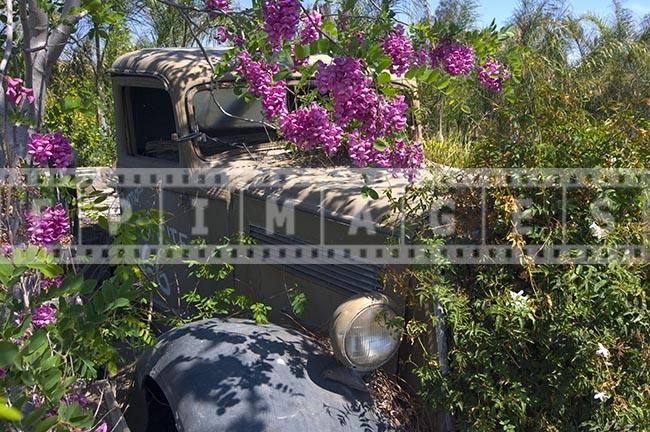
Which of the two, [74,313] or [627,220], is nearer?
[74,313]

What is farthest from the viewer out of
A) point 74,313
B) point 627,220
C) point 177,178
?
point 177,178

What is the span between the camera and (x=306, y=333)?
288 centimetres

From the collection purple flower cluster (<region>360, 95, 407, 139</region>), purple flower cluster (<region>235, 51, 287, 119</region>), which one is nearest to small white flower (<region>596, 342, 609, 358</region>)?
purple flower cluster (<region>360, 95, 407, 139</region>)

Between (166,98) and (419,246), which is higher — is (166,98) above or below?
above

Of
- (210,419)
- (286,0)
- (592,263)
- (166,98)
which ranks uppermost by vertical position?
(286,0)

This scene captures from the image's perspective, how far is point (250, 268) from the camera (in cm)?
325

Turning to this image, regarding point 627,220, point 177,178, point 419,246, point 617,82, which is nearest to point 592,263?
point 627,220

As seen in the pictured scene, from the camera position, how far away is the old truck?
7.57 feet

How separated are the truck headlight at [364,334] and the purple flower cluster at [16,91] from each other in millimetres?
1208

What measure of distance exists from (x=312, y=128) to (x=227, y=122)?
873 millimetres

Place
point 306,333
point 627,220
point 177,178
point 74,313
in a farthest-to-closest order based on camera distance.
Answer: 1. point 177,178
2. point 306,333
3. point 627,220
4. point 74,313

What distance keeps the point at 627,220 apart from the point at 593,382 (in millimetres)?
517

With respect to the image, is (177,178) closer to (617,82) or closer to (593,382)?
(593,382)

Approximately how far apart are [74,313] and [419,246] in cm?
110
